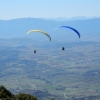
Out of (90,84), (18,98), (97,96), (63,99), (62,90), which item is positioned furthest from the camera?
(90,84)

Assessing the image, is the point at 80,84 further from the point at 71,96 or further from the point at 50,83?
the point at 71,96

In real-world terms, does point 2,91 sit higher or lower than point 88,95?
higher

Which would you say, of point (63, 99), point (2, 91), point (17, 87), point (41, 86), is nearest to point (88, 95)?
point (63, 99)

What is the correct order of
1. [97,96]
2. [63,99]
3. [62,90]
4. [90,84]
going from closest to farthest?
[63,99]
[97,96]
[62,90]
[90,84]

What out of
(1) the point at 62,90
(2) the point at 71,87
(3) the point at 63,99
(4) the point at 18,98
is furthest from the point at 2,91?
(2) the point at 71,87

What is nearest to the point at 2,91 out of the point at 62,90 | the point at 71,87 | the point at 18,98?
the point at 18,98

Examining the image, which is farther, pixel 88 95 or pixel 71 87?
pixel 71 87

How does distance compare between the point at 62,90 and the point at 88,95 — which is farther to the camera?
the point at 62,90

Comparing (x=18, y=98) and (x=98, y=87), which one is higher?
(x=18, y=98)

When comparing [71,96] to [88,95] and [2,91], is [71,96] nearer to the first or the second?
[88,95]
